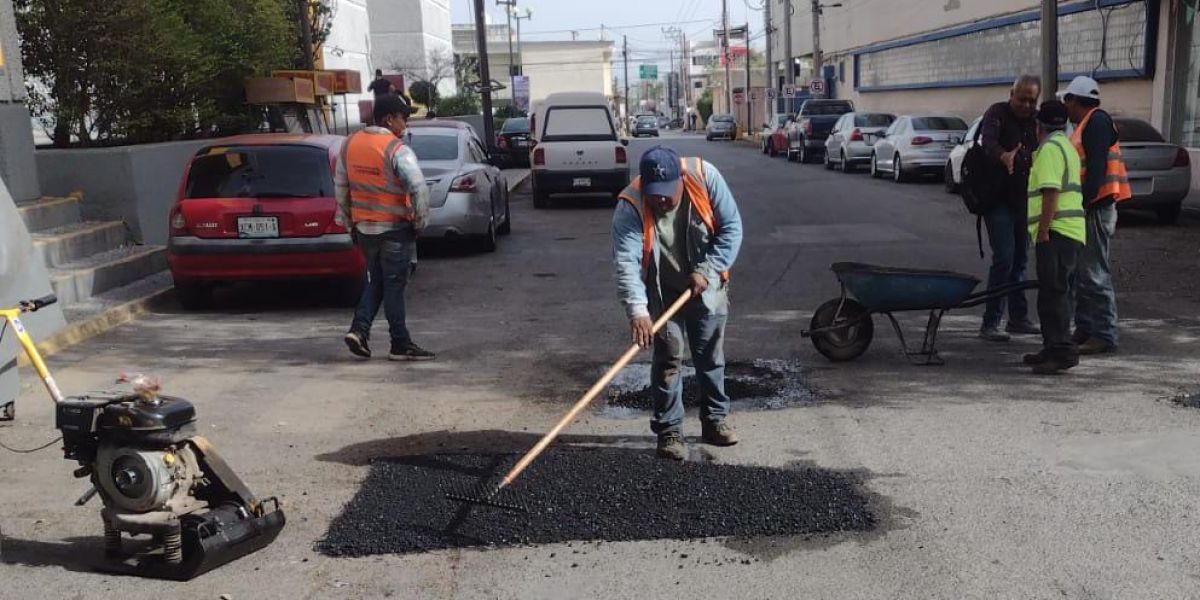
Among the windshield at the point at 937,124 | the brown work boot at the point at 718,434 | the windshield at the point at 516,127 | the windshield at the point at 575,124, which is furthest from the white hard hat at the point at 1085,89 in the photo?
the windshield at the point at 516,127

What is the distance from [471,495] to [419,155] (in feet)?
31.6

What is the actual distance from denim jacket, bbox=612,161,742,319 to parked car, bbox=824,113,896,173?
71.3 feet

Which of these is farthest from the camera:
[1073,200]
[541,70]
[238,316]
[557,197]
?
[541,70]

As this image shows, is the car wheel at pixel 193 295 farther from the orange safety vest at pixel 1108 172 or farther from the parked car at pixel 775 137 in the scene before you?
the parked car at pixel 775 137

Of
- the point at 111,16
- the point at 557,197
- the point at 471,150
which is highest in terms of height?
the point at 111,16

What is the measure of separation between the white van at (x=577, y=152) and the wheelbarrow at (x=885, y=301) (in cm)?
1184

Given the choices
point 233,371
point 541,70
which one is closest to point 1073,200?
point 233,371

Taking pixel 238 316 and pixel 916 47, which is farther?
pixel 916 47

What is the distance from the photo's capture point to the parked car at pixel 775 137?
36656 mm

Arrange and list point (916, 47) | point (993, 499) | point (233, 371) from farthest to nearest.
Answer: point (916, 47)
point (233, 371)
point (993, 499)

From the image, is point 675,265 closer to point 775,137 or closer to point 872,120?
point 872,120

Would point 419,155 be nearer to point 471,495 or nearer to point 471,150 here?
point 471,150

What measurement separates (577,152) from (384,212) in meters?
11.5

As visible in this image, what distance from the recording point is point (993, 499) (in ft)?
16.3
